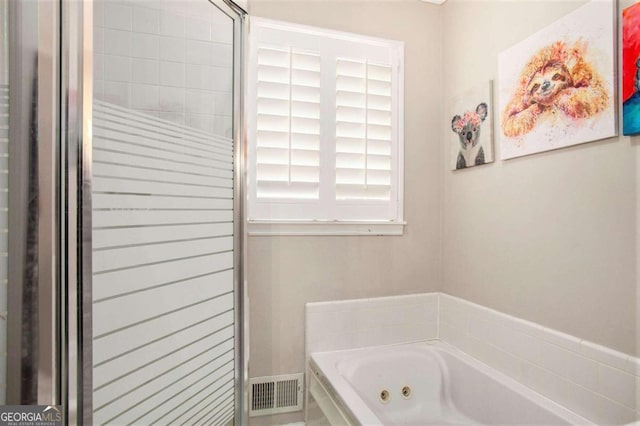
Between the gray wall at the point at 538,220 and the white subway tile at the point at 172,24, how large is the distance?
1387mm

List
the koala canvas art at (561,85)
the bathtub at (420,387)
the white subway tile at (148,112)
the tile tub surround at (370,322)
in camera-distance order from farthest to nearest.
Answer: the tile tub surround at (370,322) < the bathtub at (420,387) < the koala canvas art at (561,85) < the white subway tile at (148,112)

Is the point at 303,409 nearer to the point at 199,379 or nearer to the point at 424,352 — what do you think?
the point at 424,352

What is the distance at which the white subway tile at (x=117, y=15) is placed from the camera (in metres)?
0.81

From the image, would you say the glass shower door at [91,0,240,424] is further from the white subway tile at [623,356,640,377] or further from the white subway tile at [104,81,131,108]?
the white subway tile at [623,356,640,377]

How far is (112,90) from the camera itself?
2.71 ft

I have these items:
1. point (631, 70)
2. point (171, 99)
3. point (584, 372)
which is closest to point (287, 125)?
point (171, 99)

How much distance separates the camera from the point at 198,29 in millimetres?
1108

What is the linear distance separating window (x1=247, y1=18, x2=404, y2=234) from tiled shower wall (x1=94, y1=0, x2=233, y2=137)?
486 millimetres

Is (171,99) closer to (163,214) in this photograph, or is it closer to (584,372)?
(163,214)

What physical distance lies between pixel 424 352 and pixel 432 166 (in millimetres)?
1050

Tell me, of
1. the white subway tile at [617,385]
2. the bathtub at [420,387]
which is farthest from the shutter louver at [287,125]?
the white subway tile at [617,385]

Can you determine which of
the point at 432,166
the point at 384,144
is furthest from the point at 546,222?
the point at 384,144

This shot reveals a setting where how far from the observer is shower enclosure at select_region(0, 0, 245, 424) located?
0.71 m

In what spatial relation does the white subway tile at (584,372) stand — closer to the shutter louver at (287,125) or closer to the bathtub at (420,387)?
the bathtub at (420,387)
